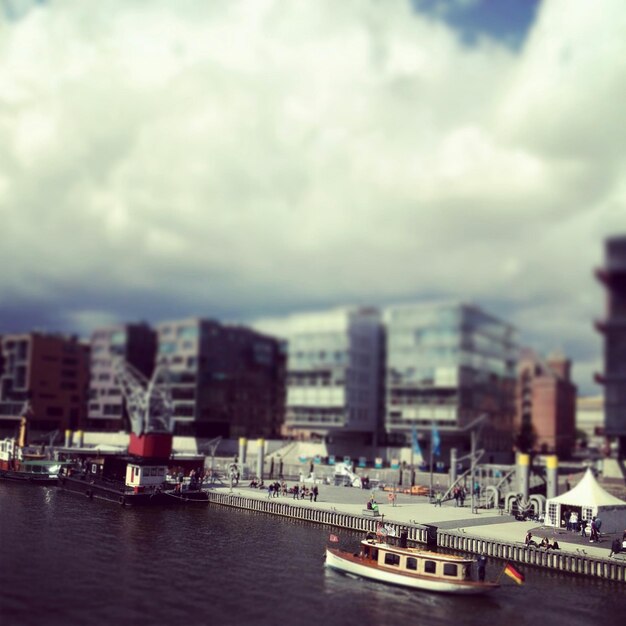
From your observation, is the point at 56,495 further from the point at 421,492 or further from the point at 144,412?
the point at 144,412

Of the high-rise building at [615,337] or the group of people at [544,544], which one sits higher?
the high-rise building at [615,337]

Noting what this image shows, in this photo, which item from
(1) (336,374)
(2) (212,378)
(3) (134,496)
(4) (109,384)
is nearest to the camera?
(3) (134,496)

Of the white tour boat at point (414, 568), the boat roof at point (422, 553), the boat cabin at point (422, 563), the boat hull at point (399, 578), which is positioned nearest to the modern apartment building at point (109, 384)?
the boat hull at point (399, 578)

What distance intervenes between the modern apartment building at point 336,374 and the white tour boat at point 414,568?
96.4m

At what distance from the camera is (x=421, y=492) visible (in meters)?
92.1

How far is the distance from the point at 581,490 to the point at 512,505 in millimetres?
13121

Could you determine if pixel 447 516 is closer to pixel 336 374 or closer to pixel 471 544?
pixel 471 544

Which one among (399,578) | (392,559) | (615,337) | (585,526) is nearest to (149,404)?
(615,337)

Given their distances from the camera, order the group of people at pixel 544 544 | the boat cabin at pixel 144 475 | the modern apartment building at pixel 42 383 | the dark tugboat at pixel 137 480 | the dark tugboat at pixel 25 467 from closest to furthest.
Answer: the group of people at pixel 544 544 < the dark tugboat at pixel 137 480 < the boat cabin at pixel 144 475 < the dark tugboat at pixel 25 467 < the modern apartment building at pixel 42 383

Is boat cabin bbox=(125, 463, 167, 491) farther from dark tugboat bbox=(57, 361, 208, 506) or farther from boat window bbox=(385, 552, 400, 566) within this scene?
boat window bbox=(385, 552, 400, 566)

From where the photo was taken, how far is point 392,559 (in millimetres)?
49062

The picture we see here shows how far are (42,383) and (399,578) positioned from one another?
162 meters

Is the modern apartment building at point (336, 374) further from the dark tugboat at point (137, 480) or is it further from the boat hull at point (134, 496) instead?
the boat hull at point (134, 496)

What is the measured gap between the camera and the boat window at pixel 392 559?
48.8m
